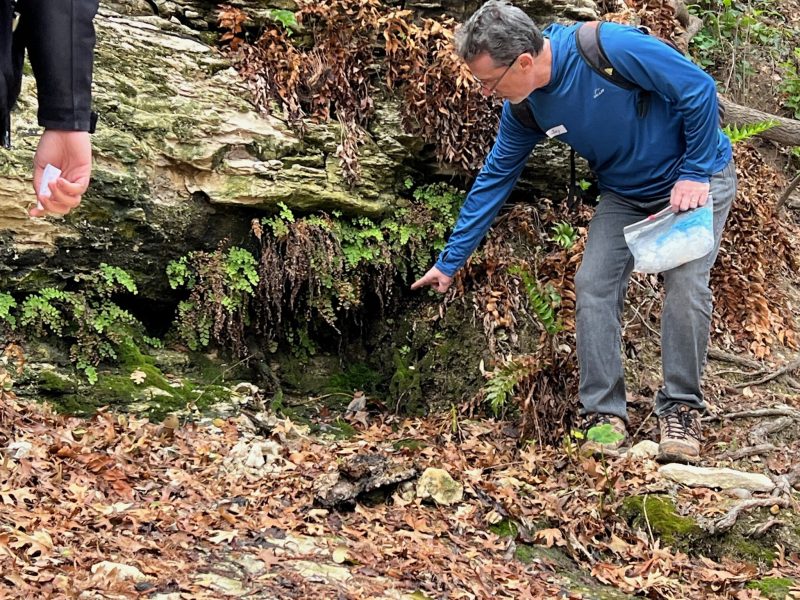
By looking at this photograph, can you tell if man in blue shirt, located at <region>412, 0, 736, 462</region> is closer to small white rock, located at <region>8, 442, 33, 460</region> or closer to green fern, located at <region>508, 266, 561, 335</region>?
green fern, located at <region>508, 266, 561, 335</region>

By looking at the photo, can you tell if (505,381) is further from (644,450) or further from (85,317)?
(85,317)

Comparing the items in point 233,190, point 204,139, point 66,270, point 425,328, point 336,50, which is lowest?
point 425,328

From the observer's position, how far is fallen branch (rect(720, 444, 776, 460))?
508cm

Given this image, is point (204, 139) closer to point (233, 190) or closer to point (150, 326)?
point (233, 190)

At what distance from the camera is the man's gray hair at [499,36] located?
173 inches

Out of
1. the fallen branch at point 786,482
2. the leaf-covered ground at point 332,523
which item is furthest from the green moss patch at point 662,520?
the fallen branch at point 786,482

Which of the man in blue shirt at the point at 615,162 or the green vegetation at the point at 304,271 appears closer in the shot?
the man in blue shirt at the point at 615,162

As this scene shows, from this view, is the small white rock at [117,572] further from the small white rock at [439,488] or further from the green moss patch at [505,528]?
the green moss patch at [505,528]

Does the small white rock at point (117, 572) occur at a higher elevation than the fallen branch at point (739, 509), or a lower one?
higher

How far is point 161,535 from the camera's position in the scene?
3.68 metres

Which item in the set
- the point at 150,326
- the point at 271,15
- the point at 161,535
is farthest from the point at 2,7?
the point at 271,15

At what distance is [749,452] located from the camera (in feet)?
16.8

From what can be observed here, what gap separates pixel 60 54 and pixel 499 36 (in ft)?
9.57

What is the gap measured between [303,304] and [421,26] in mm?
2981
